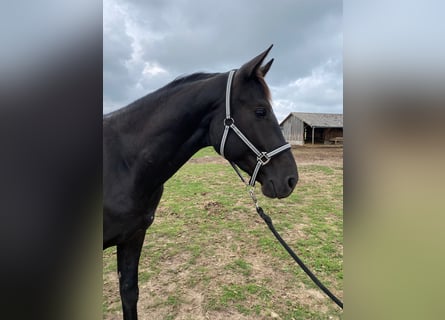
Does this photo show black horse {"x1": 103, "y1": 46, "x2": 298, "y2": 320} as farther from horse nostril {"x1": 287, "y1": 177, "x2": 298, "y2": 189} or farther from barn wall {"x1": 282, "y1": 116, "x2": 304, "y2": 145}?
barn wall {"x1": 282, "y1": 116, "x2": 304, "y2": 145}

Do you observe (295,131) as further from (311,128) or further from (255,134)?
(255,134)

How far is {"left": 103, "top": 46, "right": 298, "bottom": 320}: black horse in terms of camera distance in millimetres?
1614

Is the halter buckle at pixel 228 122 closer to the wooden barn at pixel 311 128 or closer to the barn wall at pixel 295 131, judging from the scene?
the wooden barn at pixel 311 128

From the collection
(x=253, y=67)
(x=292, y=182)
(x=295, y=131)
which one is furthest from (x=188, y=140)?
(x=295, y=131)

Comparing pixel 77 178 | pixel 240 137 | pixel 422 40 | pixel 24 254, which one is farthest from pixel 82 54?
pixel 240 137

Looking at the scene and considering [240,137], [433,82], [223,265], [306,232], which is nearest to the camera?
[433,82]

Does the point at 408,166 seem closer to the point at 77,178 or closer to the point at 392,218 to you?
the point at 392,218

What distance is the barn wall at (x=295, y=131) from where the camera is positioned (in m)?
22.6

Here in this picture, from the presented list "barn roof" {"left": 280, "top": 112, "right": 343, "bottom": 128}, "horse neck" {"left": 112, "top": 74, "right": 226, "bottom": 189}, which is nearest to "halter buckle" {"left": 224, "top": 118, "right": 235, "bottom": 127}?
"horse neck" {"left": 112, "top": 74, "right": 226, "bottom": 189}

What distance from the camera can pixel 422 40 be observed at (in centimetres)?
43

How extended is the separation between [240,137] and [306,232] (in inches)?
140

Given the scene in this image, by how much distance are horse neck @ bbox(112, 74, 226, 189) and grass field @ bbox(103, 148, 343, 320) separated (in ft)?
5.77

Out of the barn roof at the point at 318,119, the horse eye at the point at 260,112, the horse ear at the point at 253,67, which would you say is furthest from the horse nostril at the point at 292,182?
the barn roof at the point at 318,119

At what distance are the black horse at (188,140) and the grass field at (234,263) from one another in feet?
4.96
